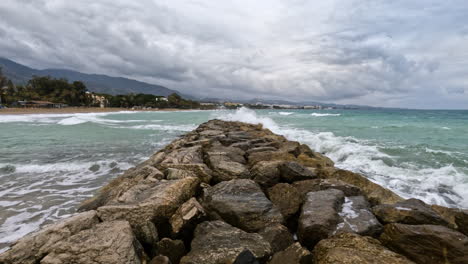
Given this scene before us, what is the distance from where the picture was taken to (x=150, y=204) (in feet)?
11.0

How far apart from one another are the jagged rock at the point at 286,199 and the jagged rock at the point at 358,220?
2.27 feet

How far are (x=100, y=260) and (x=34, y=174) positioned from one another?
23.5 ft

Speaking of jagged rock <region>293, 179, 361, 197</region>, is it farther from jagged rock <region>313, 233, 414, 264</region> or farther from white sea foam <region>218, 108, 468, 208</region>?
white sea foam <region>218, 108, 468, 208</region>

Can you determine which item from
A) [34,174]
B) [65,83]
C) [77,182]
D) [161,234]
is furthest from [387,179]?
[65,83]

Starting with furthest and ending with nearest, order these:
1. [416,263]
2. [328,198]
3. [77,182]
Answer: [77,182] < [328,198] < [416,263]

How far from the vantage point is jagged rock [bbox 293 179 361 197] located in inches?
174

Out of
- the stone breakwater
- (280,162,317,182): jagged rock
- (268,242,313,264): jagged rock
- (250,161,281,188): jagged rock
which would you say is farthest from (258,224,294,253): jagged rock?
(280,162,317,182): jagged rock

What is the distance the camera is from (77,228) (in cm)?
304

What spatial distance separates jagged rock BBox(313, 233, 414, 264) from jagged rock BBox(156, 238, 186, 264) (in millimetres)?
1521

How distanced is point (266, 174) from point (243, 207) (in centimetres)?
152

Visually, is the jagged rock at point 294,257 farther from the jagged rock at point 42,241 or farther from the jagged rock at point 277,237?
the jagged rock at point 42,241

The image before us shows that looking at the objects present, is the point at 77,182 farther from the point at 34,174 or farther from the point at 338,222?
the point at 338,222

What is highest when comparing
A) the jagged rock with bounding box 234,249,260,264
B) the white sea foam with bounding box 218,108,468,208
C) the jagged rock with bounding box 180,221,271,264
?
the jagged rock with bounding box 234,249,260,264

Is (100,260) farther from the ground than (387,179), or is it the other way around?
(100,260)
